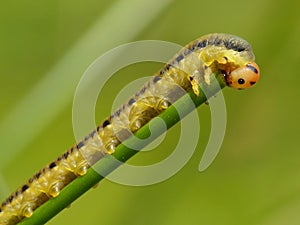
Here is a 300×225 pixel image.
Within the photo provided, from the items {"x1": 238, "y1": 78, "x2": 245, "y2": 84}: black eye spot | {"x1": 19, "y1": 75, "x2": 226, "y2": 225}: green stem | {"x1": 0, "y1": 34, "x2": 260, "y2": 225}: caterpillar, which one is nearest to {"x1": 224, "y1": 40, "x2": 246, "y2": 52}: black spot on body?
{"x1": 0, "y1": 34, "x2": 260, "y2": 225}: caterpillar

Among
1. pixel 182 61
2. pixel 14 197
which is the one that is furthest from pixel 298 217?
pixel 14 197

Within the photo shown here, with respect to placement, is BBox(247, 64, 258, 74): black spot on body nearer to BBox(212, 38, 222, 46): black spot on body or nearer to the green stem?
BBox(212, 38, 222, 46): black spot on body

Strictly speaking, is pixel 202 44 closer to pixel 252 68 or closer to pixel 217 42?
pixel 217 42

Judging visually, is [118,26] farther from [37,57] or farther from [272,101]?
[37,57]

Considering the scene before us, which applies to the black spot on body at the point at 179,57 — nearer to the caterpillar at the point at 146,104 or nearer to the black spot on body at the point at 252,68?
the caterpillar at the point at 146,104

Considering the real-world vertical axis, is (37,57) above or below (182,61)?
above
